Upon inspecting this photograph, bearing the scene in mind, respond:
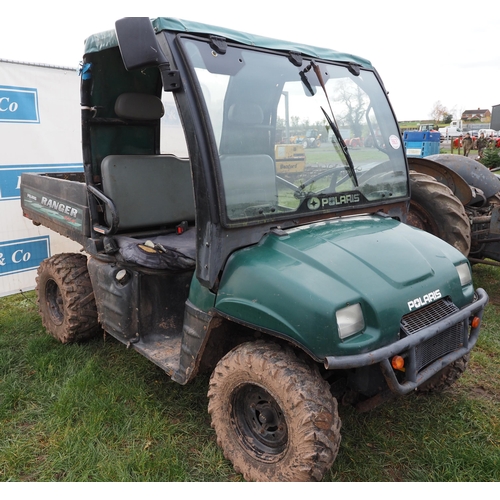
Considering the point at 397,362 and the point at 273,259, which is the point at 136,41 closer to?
the point at 273,259

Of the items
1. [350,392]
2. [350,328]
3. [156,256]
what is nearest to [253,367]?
[350,328]

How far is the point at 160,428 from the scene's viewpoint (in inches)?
120

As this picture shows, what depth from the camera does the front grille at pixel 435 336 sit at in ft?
8.00

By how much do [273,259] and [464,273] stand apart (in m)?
1.22

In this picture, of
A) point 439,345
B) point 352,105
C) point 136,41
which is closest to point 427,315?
point 439,345

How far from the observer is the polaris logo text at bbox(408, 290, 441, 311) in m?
2.43

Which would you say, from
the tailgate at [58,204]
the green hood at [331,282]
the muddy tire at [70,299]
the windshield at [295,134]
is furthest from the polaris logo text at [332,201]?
the muddy tire at [70,299]

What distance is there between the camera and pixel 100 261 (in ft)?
11.9

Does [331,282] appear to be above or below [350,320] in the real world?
above

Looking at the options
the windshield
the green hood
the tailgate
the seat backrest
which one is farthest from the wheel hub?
the tailgate

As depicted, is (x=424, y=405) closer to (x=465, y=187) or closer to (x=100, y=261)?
(x=100, y=261)

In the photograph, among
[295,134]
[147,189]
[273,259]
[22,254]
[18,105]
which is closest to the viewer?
[273,259]

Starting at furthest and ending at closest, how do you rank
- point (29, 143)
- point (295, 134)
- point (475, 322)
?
point (29, 143) → point (295, 134) → point (475, 322)

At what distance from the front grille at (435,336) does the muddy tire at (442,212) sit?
2.09 metres
